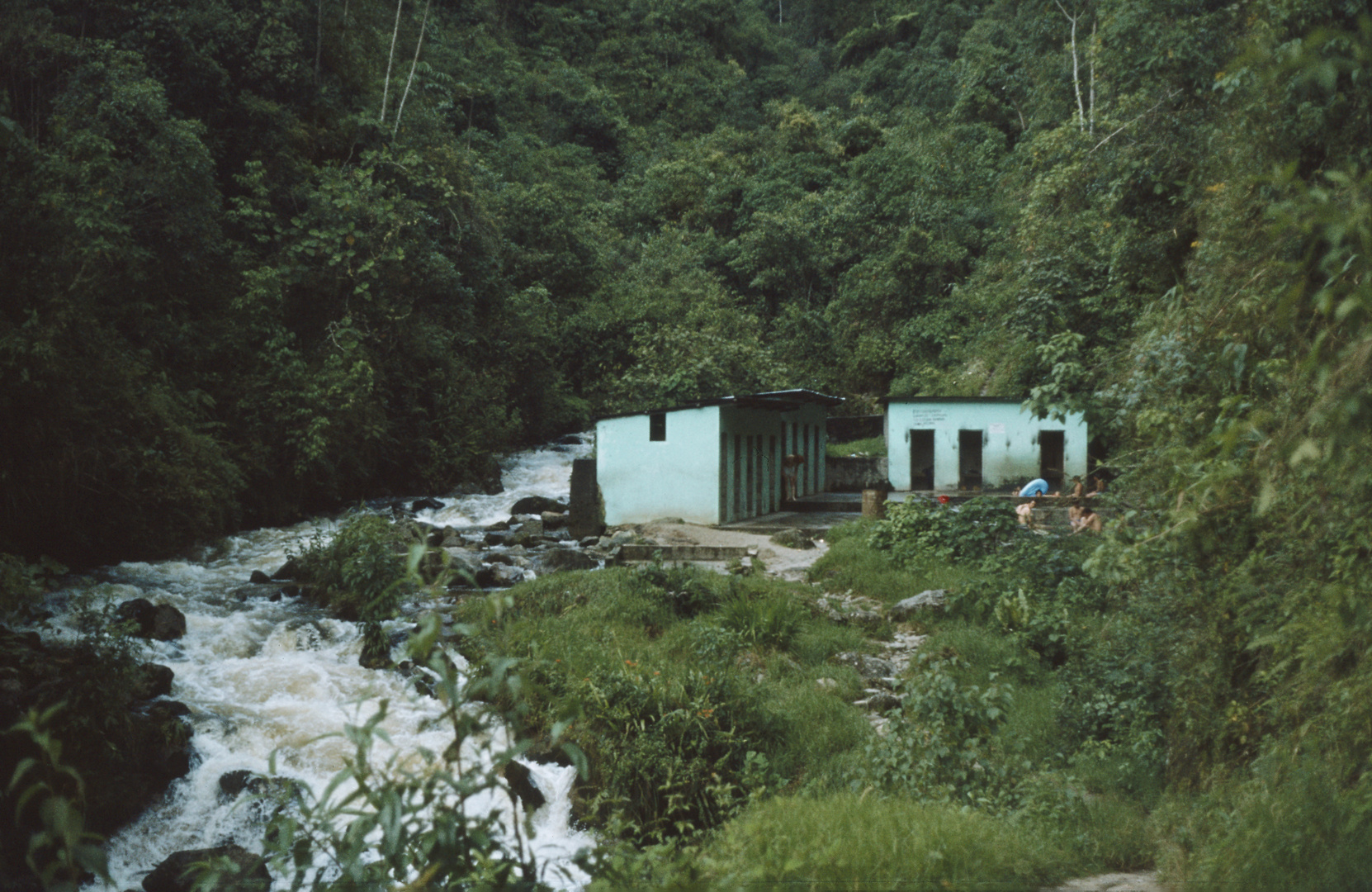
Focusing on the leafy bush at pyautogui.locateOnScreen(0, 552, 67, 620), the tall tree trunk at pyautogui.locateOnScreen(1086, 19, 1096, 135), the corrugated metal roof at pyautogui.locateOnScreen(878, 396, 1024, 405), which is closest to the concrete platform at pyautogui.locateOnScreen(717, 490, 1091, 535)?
the corrugated metal roof at pyautogui.locateOnScreen(878, 396, 1024, 405)

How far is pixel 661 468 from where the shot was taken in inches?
759

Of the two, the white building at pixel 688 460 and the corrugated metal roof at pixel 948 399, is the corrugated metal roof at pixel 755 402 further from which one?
the corrugated metal roof at pixel 948 399

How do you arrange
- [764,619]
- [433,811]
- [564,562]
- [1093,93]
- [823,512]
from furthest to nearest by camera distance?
[1093,93] < [823,512] < [564,562] < [764,619] < [433,811]

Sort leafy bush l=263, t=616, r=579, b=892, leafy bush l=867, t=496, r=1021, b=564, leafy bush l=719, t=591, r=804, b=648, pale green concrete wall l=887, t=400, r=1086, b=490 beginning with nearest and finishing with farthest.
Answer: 1. leafy bush l=263, t=616, r=579, b=892
2. leafy bush l=719, t=591, r=804, b=648
3. leafy bush l=867, t=496, r=1021, b=564
4. pale green concrete wall l=887, t=400, r=1086, b=490

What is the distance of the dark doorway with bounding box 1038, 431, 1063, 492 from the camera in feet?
74.0

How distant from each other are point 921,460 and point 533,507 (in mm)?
10608

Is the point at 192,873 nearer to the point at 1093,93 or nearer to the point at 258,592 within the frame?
the point at 258,592

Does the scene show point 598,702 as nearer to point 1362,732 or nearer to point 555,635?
point 555,635

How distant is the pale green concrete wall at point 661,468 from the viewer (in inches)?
736

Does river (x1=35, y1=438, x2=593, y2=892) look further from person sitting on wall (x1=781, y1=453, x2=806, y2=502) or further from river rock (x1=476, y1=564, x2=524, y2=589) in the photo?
person sitting on wall (x1=781, y1=453, x2=806, y2=502)

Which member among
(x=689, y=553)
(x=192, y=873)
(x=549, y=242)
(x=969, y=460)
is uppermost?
(x=549, y=242)

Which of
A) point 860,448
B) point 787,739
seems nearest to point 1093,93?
point 860,448

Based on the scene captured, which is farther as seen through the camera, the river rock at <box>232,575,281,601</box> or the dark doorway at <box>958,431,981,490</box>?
the dark doorway at <box>958,431,981,490</box>

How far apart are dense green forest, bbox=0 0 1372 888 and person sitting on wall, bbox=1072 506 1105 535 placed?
1.12 meters
